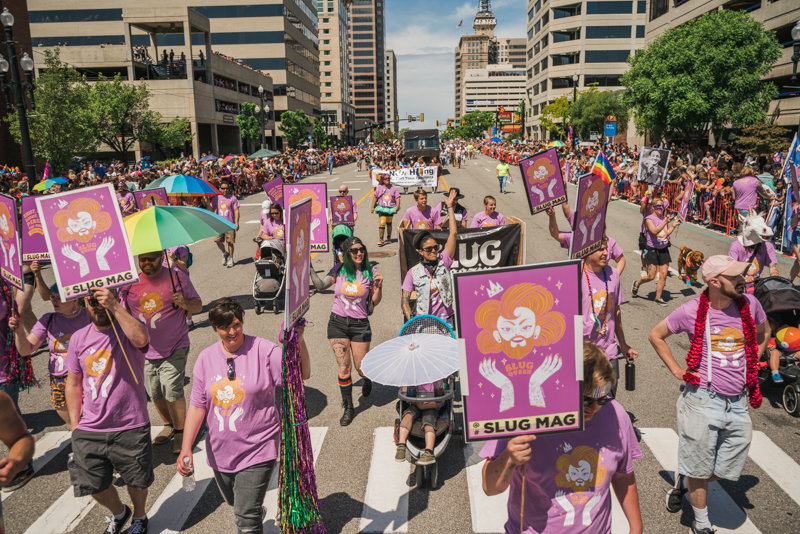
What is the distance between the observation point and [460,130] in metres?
169

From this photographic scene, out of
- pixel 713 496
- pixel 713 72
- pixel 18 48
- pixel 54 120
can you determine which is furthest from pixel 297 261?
pixel 18 48

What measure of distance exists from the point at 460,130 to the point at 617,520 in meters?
172

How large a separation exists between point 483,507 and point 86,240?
3.84m

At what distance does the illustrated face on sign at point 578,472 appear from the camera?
2631 millimetres

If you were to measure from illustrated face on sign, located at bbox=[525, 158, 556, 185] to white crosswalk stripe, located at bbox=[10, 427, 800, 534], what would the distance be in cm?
312

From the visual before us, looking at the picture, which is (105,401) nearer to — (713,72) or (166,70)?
(713,72)

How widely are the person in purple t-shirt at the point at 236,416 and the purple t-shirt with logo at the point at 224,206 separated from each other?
9961 millimetres

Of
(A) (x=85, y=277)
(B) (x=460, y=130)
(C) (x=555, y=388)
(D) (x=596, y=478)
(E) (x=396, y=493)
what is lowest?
(E) (x=396, y=493)

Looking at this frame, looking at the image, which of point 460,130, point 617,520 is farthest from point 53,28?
point 460,130

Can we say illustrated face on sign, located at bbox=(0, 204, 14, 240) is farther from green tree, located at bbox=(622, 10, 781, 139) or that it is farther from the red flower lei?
green tree, located at bbox=(622, 10, 781, 139)

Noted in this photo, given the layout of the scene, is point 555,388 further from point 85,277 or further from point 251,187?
point 251,187

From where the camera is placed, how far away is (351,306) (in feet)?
20.1

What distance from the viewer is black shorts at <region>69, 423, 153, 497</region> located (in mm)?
3906

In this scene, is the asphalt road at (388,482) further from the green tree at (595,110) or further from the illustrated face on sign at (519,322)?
the green tree at (595,110)
